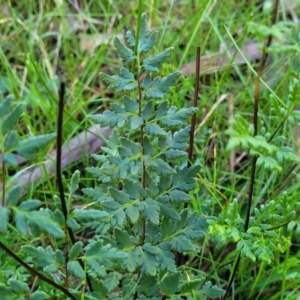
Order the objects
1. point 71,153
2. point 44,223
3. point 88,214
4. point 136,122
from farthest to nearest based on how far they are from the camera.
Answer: point 71,153
point 136,122
point 88,214
point 44,223

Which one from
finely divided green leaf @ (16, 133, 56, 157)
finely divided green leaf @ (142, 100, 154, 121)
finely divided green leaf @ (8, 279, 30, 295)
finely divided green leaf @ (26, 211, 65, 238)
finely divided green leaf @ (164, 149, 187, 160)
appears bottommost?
finely divided green leaf @ (8, 279, 30, 295)

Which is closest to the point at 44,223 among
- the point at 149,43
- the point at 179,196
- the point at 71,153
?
the point at 179,196

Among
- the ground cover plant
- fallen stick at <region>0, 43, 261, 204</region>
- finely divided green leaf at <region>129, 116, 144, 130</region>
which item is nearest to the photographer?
the ground cover plant

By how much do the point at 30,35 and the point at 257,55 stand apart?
3.82 ft

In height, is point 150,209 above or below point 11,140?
below

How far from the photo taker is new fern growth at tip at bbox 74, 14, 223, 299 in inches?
43.9

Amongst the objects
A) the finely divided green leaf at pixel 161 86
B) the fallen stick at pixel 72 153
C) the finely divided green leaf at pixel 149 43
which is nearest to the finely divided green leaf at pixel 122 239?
the finely divided green leaf at pixel 161 86

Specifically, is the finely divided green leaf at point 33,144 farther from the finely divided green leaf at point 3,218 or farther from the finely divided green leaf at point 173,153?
the finely divided green leaf at point 173,153

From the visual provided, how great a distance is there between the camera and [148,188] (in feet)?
3.80

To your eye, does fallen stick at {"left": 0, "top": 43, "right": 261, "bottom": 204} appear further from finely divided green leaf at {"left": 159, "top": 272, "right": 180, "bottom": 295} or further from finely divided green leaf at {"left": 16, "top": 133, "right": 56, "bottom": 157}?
finely divided green leaf at {"left": 16, "top": 133, "right": 56, "bottom": 157}

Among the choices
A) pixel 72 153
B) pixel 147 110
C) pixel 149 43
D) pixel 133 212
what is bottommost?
pixel 72 153

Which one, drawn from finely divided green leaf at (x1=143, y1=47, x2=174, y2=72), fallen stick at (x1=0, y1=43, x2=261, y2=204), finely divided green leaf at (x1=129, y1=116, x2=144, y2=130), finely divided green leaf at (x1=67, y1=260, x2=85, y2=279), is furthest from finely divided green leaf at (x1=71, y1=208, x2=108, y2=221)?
fallen stick at (x1=0, y1=43, x2=261, y2=204)

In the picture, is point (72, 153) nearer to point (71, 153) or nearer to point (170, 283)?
point (71, 153)

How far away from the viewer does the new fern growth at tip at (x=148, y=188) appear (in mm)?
1115
